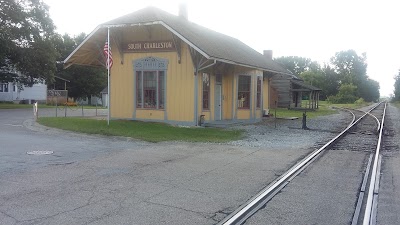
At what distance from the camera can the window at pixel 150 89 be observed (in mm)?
19766

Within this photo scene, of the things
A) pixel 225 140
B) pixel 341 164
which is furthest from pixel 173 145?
pixel 341 164

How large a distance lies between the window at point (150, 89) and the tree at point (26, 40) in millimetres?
21239

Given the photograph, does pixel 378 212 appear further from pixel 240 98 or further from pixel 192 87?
pixel 240 98

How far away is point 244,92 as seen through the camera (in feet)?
77.7

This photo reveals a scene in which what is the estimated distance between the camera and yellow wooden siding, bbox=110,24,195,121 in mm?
19047

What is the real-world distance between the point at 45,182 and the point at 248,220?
13.5ft

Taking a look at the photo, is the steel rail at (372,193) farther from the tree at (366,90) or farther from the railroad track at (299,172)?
the tree at (366,90)

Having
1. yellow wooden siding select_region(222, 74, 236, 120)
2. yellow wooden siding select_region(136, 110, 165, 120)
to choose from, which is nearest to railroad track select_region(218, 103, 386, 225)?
yellow wooden siding select_region(136, 110, 165, 120)

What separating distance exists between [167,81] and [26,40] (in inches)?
1063

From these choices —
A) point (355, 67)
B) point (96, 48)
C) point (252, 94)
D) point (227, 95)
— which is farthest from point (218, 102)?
point (355, 67)

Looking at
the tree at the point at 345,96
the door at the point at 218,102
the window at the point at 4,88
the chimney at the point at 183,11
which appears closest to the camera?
the door at the point at 218,102

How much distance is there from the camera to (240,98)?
23.5 metres

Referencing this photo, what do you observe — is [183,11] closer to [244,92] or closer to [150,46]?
[150,46]

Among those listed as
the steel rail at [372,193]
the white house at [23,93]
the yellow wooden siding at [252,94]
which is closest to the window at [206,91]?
the yellow wooden siding at [252,94]
